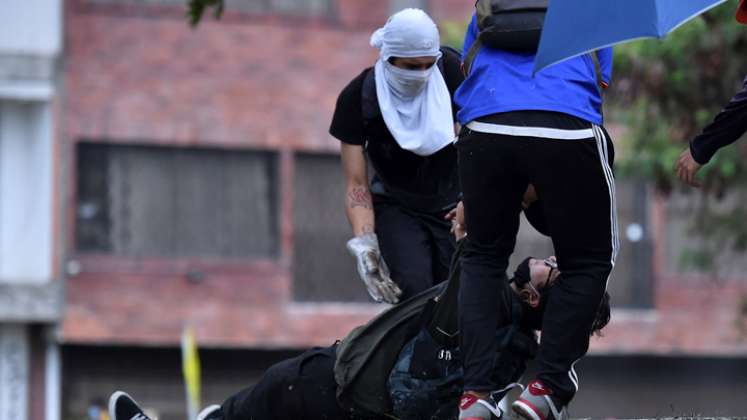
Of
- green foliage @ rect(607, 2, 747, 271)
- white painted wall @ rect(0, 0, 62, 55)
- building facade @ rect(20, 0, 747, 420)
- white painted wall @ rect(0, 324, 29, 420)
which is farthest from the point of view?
building facade @ rect(20, 0, 747, 420)

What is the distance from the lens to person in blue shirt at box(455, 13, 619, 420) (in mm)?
6031

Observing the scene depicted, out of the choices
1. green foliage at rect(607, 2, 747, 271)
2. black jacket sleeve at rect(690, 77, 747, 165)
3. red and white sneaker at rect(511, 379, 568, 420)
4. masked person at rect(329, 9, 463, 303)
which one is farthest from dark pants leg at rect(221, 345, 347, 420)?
green foliage at rect(607, 2, 747, 271)

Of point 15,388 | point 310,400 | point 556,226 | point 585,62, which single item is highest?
point 585,62

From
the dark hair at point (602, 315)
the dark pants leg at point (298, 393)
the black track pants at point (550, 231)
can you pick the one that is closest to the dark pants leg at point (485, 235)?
the black track pants at point (550, 231)

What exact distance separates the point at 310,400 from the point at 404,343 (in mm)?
466

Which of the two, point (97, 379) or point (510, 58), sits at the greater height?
point (510, 58)

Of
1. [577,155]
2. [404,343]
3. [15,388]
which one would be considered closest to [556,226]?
[577,155]

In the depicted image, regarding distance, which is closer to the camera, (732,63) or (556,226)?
(556,226)

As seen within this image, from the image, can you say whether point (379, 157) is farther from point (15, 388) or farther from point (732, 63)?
point (15, 388)

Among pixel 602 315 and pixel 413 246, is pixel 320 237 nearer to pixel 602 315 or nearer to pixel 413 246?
pixel 413 246

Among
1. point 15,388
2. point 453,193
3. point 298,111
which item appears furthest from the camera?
point 298,111

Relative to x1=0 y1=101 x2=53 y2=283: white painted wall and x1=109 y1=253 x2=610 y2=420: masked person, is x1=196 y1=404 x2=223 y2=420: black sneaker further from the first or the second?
x1=0 y1=101 x2=53 y2=283: white painted wall

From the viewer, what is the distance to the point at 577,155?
602 cm

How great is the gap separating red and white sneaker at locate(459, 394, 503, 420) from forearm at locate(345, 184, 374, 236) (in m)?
1.52
